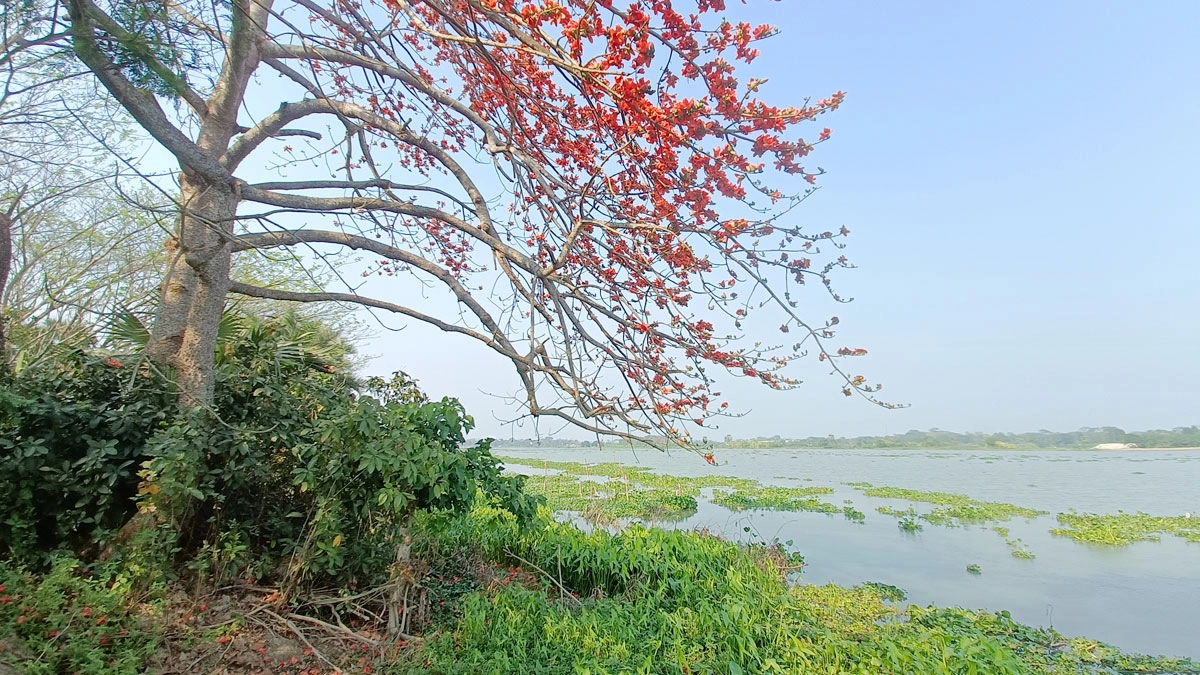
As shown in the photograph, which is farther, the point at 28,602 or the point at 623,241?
the point at 623,241

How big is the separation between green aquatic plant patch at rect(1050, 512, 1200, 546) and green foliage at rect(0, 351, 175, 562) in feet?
46.2

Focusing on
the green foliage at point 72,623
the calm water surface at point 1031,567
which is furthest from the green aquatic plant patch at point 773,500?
the green foliage at point 72,623

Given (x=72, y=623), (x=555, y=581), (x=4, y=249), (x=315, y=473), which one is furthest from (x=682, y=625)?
(x=4, y=249)

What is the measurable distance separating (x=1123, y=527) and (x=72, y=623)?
52.3ft

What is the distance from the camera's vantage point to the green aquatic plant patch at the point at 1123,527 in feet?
36.4

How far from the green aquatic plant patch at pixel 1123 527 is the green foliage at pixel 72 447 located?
46.2 ft

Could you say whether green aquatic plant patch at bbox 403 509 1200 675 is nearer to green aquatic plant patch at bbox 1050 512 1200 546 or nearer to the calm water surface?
the calm water surface

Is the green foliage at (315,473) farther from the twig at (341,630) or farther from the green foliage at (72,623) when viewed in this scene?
the green foliage at (72,623)

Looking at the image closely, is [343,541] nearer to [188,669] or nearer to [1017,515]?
[188,669]

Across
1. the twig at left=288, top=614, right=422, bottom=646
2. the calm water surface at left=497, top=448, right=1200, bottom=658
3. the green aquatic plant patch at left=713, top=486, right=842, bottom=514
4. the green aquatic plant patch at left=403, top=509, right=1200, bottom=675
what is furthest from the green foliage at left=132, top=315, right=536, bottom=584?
the green aquatic plant patch at left=713, top=486, right=842, bottom=514

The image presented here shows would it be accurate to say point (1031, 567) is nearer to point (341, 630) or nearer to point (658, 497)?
point (658, 497)

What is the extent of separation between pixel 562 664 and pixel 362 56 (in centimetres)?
383

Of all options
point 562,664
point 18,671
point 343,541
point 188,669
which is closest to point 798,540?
point 562,664

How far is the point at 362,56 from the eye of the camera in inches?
143
